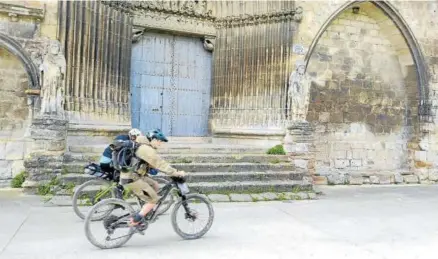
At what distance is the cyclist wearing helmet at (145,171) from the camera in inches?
165

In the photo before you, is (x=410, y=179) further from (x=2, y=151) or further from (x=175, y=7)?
(x=2, y=151)

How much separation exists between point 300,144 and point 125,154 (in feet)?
16.1

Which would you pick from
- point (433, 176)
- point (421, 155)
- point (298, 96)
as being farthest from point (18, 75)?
point (433, 176)

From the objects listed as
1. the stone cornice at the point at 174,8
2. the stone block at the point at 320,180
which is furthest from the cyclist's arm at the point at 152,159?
the stone block at the point at 320,180

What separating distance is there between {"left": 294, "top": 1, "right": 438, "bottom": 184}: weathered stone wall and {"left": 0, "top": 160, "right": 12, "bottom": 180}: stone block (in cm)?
632

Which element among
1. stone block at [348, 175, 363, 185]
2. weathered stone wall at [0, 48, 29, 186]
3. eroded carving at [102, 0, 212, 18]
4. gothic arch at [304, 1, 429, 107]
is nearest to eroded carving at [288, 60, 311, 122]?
stone block at [348, 175, 363, 185]

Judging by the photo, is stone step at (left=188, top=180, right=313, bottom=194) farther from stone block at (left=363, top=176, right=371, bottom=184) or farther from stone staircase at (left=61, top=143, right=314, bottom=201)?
stone block at (left=363, top=176, right=371, bottom=184)

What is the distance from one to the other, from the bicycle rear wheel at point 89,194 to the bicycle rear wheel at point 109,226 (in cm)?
82

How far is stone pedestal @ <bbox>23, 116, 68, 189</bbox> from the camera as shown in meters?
6.45

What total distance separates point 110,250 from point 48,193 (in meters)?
2.83

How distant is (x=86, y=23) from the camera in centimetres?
764

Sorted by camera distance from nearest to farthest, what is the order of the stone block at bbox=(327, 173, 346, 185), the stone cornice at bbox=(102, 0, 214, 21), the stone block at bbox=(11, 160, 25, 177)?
the stone block at bbox=(11, 160, 25, 177) → the stone cornice at bbox=(102, 0, 214, 21) → the stone block at bbox=(327, 173, 346, 185)

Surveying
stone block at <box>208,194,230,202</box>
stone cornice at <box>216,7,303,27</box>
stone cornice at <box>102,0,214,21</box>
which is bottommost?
stone block at <box>208,194,230,202</box>

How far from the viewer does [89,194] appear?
545 centimetres
